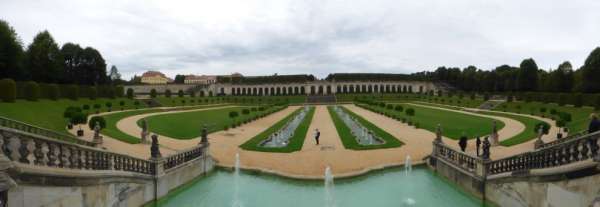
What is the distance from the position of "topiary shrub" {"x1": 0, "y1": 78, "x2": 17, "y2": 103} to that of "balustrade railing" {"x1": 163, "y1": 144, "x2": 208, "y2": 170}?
23.5 meters

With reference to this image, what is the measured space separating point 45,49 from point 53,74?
3.46 meters

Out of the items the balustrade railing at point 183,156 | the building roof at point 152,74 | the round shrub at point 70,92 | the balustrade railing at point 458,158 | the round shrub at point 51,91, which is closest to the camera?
the balustrade railing at point 458,158

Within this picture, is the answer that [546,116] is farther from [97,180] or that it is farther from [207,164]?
[97,180]

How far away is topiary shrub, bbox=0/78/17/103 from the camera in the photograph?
28.0 m

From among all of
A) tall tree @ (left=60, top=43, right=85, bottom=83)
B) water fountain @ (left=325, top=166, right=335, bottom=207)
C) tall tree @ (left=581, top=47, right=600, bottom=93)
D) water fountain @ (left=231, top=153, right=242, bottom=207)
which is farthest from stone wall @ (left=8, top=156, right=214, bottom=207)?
tall tree @ (left=60, top=43, right=85, bottom=83)

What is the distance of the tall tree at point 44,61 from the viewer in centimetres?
4644

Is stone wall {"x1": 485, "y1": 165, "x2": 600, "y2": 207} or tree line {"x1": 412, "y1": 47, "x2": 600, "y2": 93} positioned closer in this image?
stone wall {"x1": 485, "y1": 165, "x2": 600, "y2": 207}

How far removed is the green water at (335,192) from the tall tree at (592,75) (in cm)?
4287

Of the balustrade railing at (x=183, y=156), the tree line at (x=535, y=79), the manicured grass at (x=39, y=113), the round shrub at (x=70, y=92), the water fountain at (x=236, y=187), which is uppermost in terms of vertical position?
the tree line at (x=535, y=79)

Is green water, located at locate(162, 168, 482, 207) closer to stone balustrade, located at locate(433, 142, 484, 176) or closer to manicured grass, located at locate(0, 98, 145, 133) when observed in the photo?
stone balustrade, located at locate(433, 142, 484, 176)

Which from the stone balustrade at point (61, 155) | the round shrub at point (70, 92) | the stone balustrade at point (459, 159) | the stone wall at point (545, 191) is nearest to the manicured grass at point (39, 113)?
the round shrub at point (70, 92)

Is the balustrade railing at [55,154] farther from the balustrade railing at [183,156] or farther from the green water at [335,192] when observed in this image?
the green water at [335,192]

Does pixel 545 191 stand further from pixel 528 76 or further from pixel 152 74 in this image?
pixel 152 74

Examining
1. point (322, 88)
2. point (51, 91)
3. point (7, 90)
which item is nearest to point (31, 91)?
point (51, 91)
